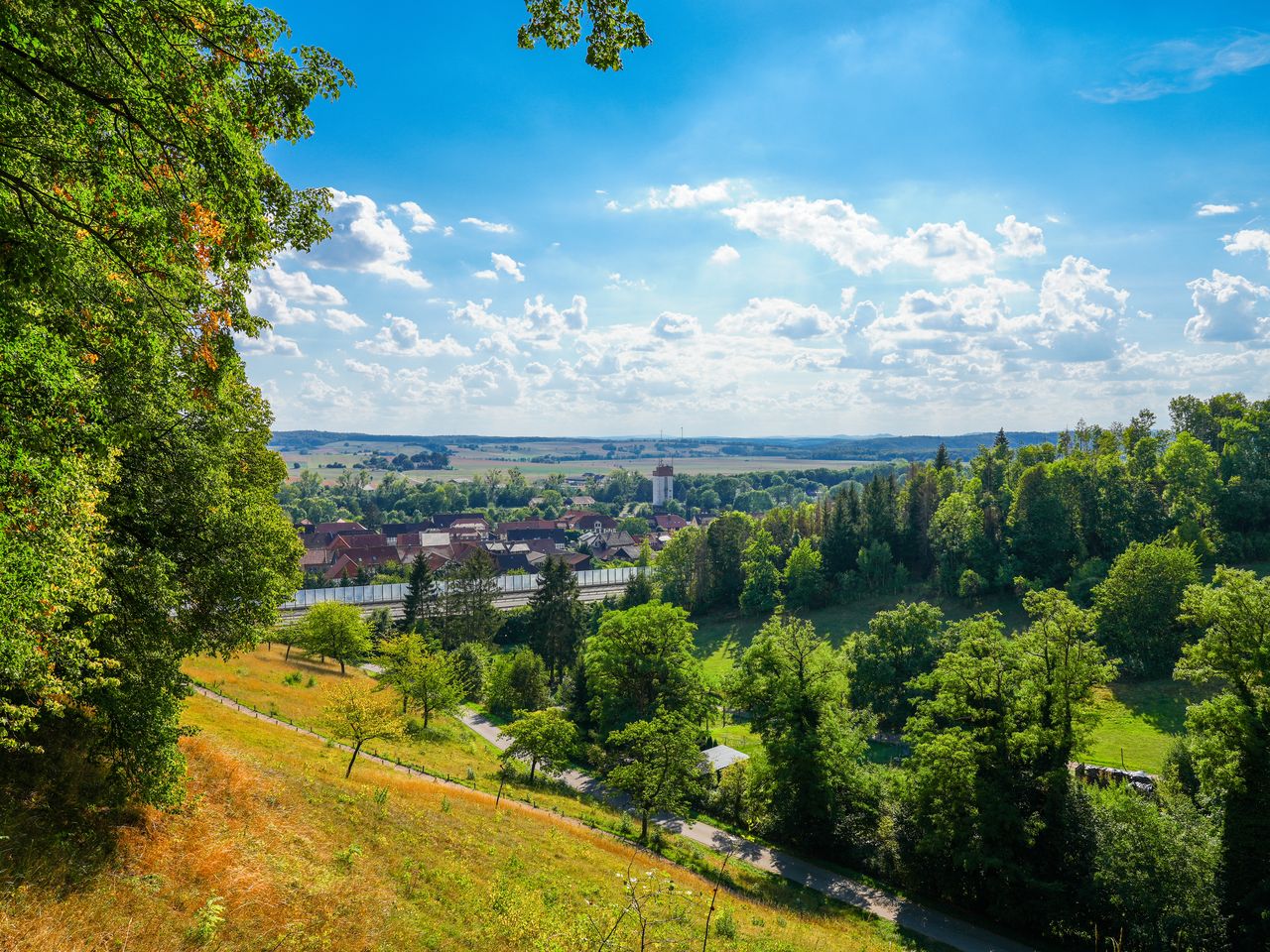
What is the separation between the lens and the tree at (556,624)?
194ft

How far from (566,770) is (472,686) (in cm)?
1677

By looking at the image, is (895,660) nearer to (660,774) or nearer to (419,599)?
(660,774)

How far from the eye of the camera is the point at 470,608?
220 ft

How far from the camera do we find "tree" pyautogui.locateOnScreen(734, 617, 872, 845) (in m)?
29.0

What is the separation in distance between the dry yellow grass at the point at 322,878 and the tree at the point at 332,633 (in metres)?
28.3

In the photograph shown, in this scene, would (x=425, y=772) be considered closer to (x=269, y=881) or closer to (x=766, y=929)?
(x=766, y=929)

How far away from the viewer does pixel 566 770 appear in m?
40.5

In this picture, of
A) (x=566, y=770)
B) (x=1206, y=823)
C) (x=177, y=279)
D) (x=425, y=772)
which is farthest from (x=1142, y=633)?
(x=177, y=279)

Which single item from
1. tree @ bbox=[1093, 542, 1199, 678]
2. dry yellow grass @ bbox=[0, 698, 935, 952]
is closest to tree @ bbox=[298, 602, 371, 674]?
dry yellow grass @ bbox=[0, 698, 935, 952]

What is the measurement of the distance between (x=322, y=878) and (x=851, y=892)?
21872mm

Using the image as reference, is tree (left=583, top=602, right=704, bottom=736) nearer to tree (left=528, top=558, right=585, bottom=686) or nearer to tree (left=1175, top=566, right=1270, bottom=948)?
tree (left=528, top=558, right=585, bottom=686)

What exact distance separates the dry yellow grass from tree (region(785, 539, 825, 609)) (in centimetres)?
5415

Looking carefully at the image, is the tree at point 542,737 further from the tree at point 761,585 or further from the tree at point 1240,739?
the tree at point 761,585

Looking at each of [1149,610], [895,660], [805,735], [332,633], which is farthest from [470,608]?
[1149,610]
